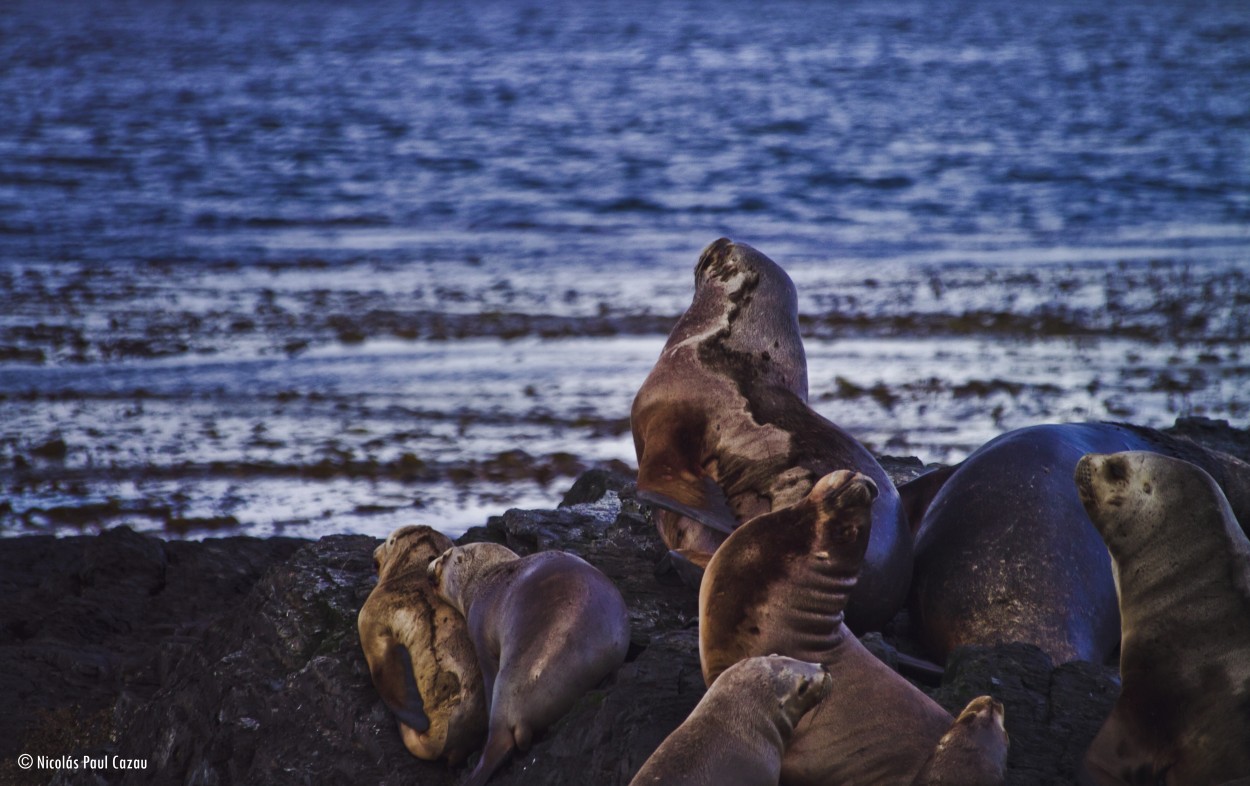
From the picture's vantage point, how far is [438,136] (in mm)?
27484

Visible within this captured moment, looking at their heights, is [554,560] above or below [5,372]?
above

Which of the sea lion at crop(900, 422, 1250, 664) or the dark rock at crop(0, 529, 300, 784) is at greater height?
the sea lion at crop(900, 422, 1250, 664)

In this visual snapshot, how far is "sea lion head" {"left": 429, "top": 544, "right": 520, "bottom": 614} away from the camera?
4207 millimetres

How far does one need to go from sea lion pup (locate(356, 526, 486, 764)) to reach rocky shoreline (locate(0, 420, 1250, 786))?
87 millimetres

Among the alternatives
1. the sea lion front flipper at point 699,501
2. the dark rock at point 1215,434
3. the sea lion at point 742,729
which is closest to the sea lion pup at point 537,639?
the sea lion front flipper at point 699,501

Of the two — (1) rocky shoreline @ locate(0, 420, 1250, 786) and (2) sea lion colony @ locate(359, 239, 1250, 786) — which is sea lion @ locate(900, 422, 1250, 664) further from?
(1) rocky shoreline @ locate(0, 420, 1250, 786)

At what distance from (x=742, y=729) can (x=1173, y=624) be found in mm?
1204

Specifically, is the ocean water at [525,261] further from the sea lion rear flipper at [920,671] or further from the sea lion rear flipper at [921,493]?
the sea lion rear flipper at [920,671]

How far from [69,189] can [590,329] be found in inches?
453

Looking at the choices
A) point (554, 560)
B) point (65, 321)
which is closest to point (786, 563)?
point (554, 560)

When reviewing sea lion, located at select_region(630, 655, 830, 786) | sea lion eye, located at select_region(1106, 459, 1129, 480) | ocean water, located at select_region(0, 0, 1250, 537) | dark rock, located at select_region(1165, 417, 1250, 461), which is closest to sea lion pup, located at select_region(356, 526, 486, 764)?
sea lion, located at select_region(630, 655, 830, 786)

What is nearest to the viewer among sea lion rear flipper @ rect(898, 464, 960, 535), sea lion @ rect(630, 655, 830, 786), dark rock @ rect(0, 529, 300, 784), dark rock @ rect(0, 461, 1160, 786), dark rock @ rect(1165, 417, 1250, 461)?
sea lion @ rect(630, 655, 830, 786)

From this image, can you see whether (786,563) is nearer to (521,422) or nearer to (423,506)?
(423,506)

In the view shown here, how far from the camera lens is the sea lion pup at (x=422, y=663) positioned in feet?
12.8
